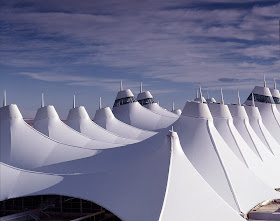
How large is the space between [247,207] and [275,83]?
45028 mm

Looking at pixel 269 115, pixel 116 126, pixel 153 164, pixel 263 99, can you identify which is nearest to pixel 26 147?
pixel 153 164

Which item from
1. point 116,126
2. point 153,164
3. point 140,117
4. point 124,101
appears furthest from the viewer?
point 124,101

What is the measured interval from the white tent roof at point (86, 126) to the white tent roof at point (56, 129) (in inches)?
23.8

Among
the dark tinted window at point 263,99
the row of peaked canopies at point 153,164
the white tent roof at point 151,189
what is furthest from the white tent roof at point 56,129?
the dark tinted window at point 263,99

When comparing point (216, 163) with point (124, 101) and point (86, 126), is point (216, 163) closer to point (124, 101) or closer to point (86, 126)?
point (86, 126)

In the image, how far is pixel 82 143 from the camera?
144 ft

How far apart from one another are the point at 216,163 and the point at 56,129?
17.1m

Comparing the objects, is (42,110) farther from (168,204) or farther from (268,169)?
(168,204)

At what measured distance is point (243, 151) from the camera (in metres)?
41.9

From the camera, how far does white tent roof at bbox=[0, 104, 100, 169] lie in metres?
36.8

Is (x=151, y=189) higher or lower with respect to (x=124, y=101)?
lower

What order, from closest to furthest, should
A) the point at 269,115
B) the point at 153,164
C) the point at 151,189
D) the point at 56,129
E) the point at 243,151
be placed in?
the point at 151,189 < the point at 153,164 < the point at 243,151 < the point at 56,129 < the point at 269,115

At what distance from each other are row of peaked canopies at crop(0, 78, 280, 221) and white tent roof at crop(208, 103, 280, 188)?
0.09 meters

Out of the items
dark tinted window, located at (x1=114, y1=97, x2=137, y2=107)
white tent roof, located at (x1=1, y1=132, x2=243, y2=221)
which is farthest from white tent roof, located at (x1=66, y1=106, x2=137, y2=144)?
white tent roof, located at (x1=1, y1=132, x2=243, y2=221)
